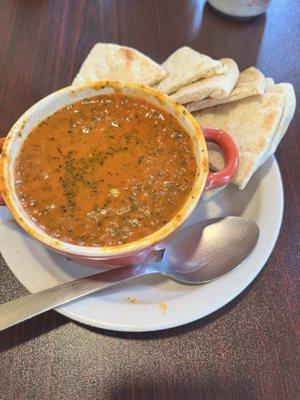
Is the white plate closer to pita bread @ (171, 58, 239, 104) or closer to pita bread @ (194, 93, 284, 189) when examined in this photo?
pita bread @ (194, 93, 284, 189)

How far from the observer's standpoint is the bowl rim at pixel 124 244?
1.05 metres

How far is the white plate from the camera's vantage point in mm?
1110

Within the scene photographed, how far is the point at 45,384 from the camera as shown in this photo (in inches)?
45.1

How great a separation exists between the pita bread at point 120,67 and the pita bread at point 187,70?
0.14 feet

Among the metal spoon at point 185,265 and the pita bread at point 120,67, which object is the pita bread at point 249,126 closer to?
the metal spoon at point 185,265

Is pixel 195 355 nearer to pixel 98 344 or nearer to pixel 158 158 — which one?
pixel 98 344

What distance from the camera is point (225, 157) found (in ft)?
4.21

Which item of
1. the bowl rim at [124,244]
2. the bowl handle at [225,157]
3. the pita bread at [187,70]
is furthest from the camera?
the pita bread at [187,70]

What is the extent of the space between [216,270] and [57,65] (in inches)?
48.5

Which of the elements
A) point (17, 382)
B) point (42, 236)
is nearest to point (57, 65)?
point (42, 236)

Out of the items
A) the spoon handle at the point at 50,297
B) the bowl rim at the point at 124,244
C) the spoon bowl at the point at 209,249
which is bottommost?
the spoon handle at the point at 50,297

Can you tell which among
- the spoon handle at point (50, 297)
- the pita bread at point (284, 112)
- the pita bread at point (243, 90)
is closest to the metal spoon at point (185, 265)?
the spoon handle at point (50, 297)

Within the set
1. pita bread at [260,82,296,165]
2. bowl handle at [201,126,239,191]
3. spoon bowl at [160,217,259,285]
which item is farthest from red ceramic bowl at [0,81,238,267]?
pita bread at [260,82,296,165]

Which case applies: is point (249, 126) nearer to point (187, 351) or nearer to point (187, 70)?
point (187, 70)
